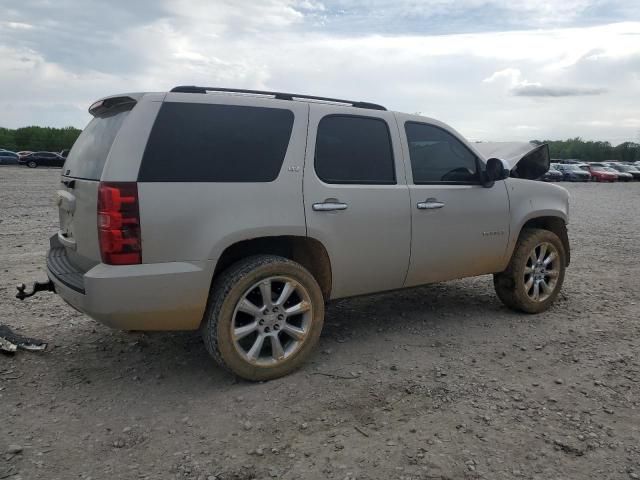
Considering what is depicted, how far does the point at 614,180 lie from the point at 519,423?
46663mm

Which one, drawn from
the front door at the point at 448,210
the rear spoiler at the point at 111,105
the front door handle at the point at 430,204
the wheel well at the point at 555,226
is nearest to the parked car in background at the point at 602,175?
the wheel well at the point at 555,226

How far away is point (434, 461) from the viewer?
108 inches

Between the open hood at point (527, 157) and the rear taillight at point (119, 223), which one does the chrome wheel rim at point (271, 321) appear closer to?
the rear taillight at point (119, 223)

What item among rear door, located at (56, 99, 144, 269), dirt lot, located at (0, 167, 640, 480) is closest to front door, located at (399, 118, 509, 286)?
dirt lot, located at (0, 167, 640, 480)

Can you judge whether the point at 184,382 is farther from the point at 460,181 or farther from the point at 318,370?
the point at 460,181

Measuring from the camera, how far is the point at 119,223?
308cm

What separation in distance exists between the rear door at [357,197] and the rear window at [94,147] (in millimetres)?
1281

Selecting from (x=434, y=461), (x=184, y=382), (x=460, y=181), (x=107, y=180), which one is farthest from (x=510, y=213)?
(x=107, y=180)

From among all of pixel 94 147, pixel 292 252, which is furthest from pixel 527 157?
pixel 94 147

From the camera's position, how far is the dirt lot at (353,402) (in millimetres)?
2740

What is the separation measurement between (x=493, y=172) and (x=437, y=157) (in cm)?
54

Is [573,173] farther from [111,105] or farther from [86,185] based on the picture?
[86,185]

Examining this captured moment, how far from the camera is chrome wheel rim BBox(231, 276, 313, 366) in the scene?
3.53m

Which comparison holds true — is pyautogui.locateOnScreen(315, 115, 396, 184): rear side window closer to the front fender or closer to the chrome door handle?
the chrome door handle
